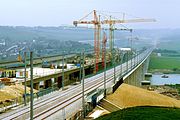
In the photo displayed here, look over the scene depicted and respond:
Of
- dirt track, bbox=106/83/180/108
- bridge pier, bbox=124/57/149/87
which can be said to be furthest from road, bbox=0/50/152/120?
bridge pier, bbox=124/57/149/87

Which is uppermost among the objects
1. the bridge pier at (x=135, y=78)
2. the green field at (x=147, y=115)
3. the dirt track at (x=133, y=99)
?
the green field at (x=147, y=115)

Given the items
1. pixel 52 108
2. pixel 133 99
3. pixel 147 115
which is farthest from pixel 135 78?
pixel 147 115

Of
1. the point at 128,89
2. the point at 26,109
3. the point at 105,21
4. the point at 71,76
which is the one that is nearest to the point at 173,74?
the point at 105,21

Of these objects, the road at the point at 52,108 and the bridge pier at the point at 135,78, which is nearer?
the road at the point at 52,108

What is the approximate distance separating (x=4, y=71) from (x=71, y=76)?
24716 millimetres

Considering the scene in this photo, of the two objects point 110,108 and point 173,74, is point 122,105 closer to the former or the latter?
point 110,108

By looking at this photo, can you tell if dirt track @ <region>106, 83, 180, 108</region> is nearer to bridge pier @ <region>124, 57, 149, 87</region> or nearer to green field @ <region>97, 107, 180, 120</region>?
bridge pier @ <region>124, 57, 149, 87</region>

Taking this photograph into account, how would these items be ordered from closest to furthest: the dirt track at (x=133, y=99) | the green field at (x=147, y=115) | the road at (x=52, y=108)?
the green field at (x=147, y=115) → the road at (x=52, y=108) → the dirt track at (x=133, y=99)

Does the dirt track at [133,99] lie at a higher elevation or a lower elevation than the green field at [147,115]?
lower

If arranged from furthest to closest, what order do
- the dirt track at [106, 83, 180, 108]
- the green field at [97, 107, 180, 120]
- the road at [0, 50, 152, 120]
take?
the dirt track at [106, 83, 180, 108]
the road at [0, 50, 152, 120]
the green field at [97, 107, 180, 120]

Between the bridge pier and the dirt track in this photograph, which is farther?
the bridge pier

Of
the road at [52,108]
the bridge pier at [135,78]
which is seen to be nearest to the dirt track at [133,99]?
the road at [52,108]

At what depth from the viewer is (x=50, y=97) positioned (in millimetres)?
43562

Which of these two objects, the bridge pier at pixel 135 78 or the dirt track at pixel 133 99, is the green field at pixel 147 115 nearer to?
the dirt track at pixel 133 99
